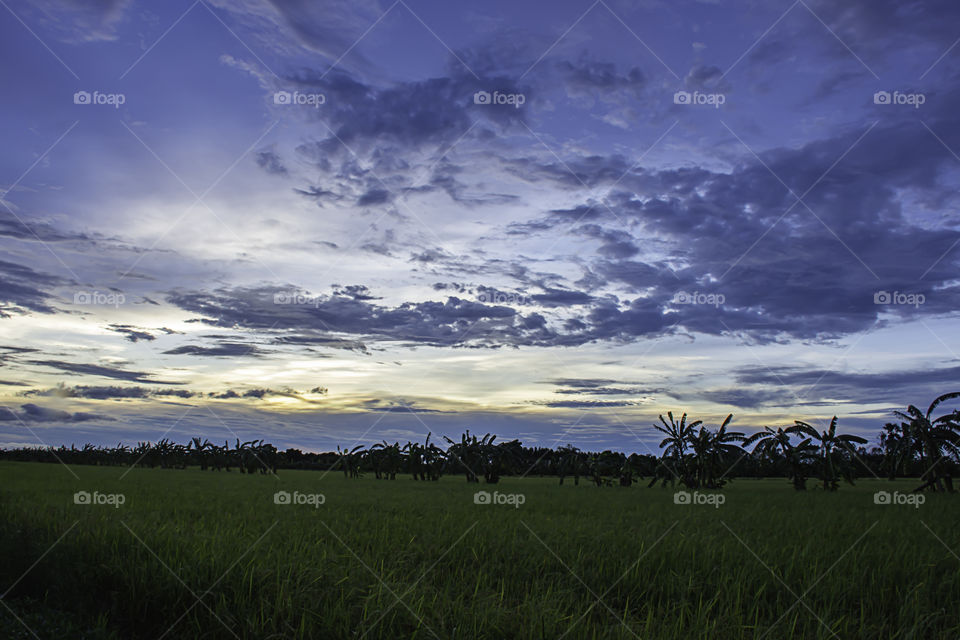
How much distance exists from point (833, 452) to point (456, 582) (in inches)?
2094

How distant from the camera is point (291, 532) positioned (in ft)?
40.6

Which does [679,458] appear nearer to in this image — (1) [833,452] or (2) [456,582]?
(1) [833,452]

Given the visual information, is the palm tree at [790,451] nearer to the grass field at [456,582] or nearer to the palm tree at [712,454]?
the palm tree at [712,454]

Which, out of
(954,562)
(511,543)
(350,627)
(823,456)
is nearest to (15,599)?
(350,627)

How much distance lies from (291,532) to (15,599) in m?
5.05

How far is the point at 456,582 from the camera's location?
29.3 ft

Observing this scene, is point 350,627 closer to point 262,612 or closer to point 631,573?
point 262,612
